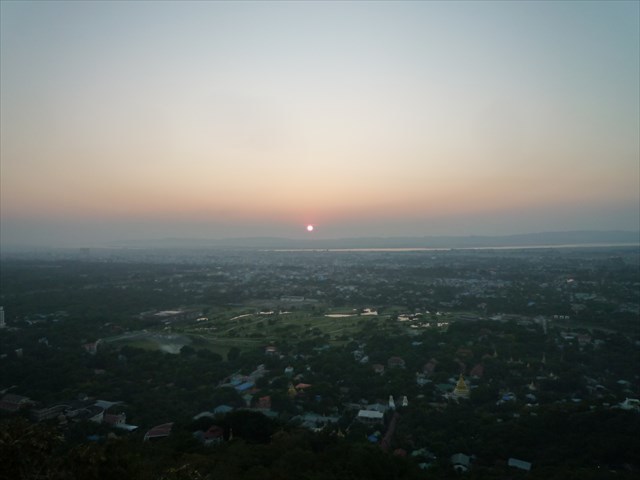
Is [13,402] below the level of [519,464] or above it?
above

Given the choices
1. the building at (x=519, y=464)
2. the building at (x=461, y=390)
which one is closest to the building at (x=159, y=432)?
the building at (x=519, y=464)

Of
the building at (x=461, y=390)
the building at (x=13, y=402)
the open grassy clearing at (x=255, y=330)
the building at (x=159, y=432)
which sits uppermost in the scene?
the building at (x=13, y=402)

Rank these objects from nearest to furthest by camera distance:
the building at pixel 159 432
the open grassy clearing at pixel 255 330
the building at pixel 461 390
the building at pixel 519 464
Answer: the building at pixel 519 464, the building at pixel 159 432, the building at pixel 461 390, the open grassy clearing at pixel 255 330

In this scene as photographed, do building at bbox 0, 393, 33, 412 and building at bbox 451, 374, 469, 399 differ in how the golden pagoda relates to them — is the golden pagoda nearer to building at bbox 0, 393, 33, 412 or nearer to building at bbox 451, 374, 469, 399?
building at bbox 451, 374, 469, 399

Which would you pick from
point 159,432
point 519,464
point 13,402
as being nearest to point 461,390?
point 519,464

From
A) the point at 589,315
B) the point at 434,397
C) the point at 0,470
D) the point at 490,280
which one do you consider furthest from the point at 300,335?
the point at 490,280

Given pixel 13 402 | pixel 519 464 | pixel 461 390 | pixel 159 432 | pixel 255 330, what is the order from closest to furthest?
pixel 519 464
pixel 159 432
pixel 13 402
pixel 461 390
pixel 255 330

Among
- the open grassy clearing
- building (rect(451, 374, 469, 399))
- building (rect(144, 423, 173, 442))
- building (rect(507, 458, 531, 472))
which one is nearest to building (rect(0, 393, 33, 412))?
building (rect(144, 423, 173, 442))

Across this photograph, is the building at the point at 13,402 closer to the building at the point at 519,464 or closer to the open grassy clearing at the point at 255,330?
the open grassy clearing at the point at 255,330

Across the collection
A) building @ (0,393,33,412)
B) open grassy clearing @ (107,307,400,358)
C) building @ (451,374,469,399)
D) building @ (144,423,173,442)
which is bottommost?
open grassy clearing @ (107,307,400,358)

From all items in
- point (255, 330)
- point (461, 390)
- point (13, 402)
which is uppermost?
point (13, 402)

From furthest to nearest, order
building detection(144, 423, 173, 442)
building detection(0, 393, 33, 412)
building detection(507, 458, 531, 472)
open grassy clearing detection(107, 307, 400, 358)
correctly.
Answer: open grassy clearing detection(107, 307, 400, 358), building detection(0, 393, 33, 412), building detection(144, 423, 173, 442), building detection(507, 458, 531, 472)

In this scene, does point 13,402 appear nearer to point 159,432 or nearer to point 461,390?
point 159,432
